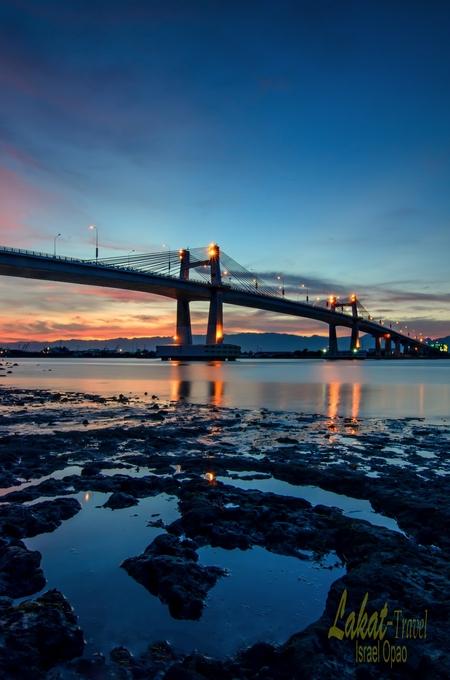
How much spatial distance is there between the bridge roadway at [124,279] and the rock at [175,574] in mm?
46023

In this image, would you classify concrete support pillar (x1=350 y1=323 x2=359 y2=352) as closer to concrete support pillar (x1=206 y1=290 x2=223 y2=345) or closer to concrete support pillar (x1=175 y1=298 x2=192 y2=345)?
concrete support pillar (x1=206 y1=290 x2=223 y2=345)

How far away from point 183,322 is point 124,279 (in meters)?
16.1

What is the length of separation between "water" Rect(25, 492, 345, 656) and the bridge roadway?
4537cm

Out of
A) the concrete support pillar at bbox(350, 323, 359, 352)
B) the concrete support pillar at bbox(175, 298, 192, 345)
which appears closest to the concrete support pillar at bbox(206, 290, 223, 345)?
the concrete support pillar at bbox(175, 298, 192, 345)

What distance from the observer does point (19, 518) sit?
519cm

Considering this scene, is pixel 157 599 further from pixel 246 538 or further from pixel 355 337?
pixel 355 337

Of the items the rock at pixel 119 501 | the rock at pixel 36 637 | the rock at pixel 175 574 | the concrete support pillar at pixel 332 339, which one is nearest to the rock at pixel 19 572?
the rock at pixel 36 637

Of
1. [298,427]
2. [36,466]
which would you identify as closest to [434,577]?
[36,466]

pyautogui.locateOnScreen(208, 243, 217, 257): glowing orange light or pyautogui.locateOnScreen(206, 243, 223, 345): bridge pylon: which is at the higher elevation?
pyautogui.locateOnScreen(208, 243, 217, 257): glowing orange light

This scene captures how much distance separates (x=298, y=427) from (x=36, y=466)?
24.7 ft

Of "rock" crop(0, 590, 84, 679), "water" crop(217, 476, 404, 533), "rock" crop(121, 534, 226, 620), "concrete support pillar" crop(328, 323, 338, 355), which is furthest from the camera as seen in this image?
"concrete support pillar" crop(328, 323, 338, 355)

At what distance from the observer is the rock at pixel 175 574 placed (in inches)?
149

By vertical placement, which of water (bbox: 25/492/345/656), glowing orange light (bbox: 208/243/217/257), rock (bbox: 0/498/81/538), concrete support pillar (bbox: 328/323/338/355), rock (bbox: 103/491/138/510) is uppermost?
glowing orange light (bbox: 208/243/217/257)

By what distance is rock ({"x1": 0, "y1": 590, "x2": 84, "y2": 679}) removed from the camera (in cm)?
295
